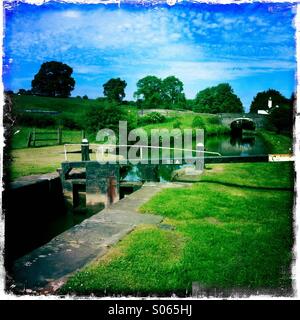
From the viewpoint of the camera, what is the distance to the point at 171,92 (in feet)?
152

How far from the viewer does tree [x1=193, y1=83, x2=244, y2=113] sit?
5462cm

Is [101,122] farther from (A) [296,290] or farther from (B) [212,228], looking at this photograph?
(A) [296,290]

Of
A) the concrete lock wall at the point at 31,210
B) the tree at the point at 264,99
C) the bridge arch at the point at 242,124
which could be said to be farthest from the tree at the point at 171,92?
the concrete lock wall at the point at 31,210

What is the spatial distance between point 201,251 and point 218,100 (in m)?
54.1

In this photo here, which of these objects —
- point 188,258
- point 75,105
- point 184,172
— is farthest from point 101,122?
point 75,105

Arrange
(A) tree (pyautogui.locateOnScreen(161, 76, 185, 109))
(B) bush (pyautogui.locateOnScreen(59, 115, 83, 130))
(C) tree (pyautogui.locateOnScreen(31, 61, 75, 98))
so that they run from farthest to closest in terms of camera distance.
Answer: (A) tree (pyautogui.locateOnScreen(161, 76, 185, 109)) → (B) bush (pyautogui.locateOnScreen(59, 115, 83, 130)) → (C) tree (pyautogui.locateOnScreen(31, 61, 75, 98))

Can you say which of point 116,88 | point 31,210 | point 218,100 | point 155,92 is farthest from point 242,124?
point 31,210

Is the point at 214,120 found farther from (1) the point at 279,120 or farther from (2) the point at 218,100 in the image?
(2) the point at 218,100

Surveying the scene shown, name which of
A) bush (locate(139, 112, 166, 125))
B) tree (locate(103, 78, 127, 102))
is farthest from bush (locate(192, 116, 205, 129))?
tree (locate(103, 78, 127, 102))

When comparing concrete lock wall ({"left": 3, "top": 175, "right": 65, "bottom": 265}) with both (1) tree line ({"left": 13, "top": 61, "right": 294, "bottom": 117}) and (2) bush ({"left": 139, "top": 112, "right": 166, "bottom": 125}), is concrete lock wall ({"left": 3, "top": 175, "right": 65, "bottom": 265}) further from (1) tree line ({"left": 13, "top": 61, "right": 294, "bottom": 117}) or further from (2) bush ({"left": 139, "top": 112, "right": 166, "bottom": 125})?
(2) bush ({"left": 139, "top": 112, "right": 166, "bottom": 125})

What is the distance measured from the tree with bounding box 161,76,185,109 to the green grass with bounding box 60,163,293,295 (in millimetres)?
37592

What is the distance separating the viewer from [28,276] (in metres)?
3.91

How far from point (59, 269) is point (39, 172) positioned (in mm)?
8237

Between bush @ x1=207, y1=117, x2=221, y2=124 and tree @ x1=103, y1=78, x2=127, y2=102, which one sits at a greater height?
tree @ x1=103, y1=78, x2=127, y2=102
